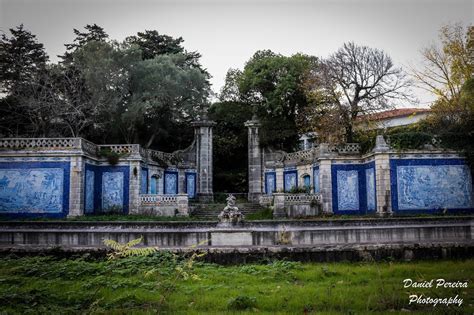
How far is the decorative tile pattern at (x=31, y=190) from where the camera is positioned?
19500 mm

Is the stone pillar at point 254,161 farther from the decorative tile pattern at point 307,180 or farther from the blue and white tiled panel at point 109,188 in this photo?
the blue and white tiled panel at point 109,188

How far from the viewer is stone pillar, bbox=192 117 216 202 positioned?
2864cm

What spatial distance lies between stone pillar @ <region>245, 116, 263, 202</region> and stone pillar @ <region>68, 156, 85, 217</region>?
1281 cm

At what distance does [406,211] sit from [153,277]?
15513mm

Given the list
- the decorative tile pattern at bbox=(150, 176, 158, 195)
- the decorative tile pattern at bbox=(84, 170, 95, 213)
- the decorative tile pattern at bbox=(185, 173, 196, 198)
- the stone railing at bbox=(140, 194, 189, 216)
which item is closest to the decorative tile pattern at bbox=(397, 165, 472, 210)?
the stone railing at bbox=(140, 194, 189, 216)

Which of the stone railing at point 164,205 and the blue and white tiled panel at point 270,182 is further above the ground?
the blue and white tiled panel at point 270,182

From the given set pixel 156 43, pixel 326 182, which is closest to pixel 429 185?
pixel 326 182

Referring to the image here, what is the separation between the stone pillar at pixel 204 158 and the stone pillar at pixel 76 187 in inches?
405

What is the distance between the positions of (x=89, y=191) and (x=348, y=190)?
15.2 metres

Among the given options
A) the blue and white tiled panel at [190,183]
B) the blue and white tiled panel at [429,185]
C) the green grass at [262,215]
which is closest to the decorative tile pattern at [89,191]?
the blue and white tiled panel at [190,183]

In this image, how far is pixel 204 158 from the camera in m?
29.0

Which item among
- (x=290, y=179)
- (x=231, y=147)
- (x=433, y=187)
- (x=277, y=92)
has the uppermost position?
(x=277, y=92)

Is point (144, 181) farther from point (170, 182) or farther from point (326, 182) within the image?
point (326, 182)

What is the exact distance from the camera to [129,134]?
2894cm
